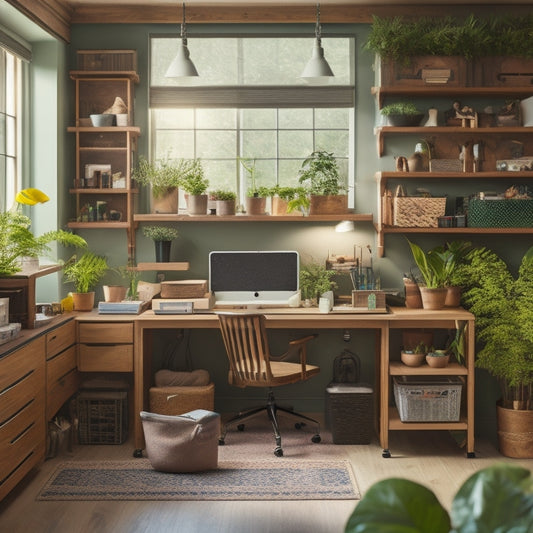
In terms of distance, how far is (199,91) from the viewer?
5.48 metres

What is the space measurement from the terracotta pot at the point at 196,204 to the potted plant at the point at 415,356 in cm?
170

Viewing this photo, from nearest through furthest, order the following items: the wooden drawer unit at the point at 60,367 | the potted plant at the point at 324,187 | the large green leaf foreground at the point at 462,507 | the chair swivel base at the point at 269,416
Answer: the large green leaf foreground at the point at 462,507, the wooden drawer unit at the point at 60,367, the chair swivel base at the point at 269,416, the potted plant at the point at 324,187

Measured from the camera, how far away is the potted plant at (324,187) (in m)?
5.27

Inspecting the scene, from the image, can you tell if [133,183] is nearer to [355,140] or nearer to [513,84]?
[355,140]

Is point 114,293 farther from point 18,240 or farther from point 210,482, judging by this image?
point 210,482

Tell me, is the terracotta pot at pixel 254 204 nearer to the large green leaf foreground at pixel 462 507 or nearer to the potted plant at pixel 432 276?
the potted plant at pixel 432 276

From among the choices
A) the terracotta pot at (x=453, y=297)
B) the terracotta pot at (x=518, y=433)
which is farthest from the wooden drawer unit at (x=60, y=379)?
the terracotta pot at (x=518, y=433)

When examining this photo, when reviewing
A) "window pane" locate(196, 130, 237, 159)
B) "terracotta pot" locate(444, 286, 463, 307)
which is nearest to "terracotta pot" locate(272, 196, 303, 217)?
"window pane" locate(196, 130, 237, 159)

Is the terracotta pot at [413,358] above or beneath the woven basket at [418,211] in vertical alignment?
beneath

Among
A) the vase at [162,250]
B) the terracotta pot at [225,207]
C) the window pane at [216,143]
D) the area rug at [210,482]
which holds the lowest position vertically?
the area rug at [210,482]

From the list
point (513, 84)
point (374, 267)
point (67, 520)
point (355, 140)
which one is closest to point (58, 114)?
point (355, 140)

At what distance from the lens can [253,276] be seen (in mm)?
5340

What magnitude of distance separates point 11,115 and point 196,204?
1.37 metres

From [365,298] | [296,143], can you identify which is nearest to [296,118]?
[296,143]
